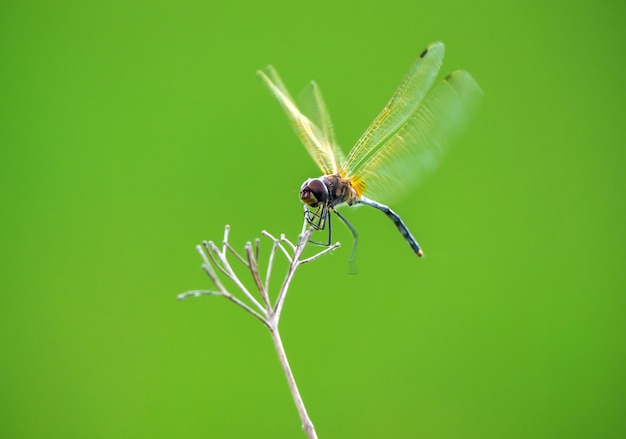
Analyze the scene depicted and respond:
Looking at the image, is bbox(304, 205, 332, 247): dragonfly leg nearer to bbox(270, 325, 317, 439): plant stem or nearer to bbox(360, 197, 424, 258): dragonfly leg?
bbox(360, 197, 424, 258): dragonfly leg

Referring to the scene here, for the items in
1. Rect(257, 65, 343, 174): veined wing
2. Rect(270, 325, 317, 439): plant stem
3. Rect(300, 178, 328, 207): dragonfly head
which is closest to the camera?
Rect(270, 325, 317, 439): plant stem

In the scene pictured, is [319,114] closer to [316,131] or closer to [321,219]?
[316,131]

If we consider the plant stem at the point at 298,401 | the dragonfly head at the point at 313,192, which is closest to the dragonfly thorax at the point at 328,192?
the dragonfly head at the point at 313,192

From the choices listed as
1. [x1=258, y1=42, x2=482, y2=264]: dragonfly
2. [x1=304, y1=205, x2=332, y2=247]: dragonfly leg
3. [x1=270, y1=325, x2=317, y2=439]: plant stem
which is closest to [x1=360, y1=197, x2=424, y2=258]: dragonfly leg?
[x1=258, y1=42, x2=482, y2=264]: dragonfly

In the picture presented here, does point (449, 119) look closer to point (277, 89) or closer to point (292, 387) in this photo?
point (277, 89)

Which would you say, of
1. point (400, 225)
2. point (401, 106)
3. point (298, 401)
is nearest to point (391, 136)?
point (401, 106)

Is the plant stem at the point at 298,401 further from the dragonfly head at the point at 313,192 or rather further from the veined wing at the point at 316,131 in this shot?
the veined wing at the point at 316,131
